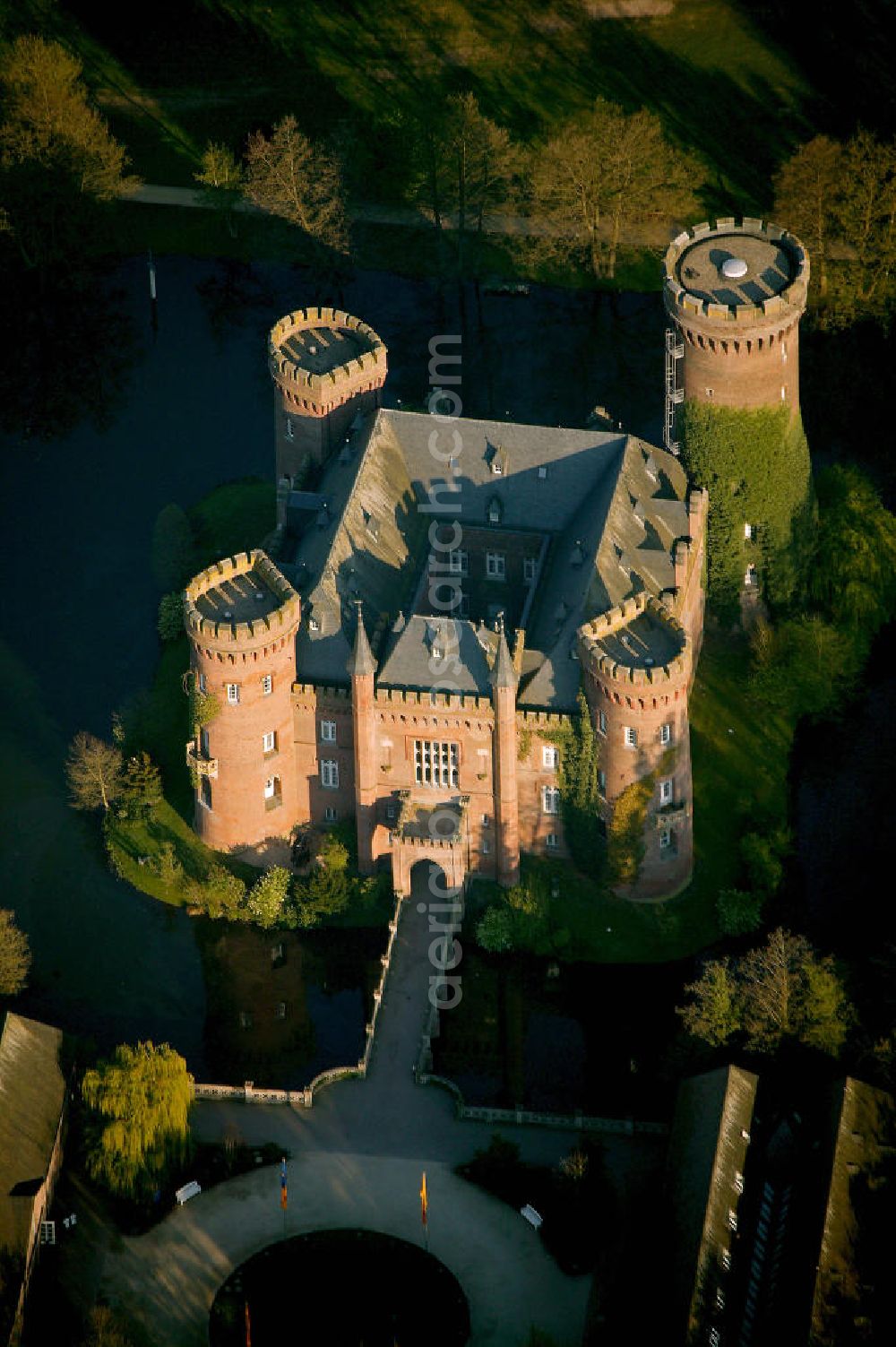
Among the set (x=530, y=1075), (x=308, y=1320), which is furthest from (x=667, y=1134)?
(x=308, y=1320)

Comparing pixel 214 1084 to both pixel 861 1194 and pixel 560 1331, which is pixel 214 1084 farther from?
pixel 861 1194

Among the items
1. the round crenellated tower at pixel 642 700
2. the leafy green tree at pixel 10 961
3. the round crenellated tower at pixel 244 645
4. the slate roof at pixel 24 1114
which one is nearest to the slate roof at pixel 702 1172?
the round crenellated tower at pixel 642 700

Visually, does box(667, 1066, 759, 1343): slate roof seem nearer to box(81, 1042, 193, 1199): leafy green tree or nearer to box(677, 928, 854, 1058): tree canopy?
box(677, 928, 854, 1058): tree canopy

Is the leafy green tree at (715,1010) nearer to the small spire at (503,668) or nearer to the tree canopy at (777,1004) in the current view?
the tree canopy at (777,1004)


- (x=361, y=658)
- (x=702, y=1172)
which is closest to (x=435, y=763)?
(x=361, y=658)

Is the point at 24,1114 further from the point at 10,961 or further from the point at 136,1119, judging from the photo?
the point at 10,961
